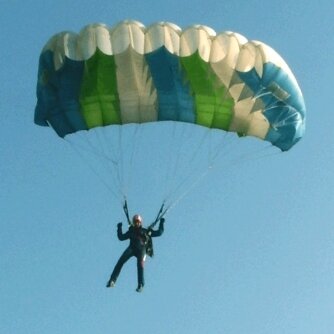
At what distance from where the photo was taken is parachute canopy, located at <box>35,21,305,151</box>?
67.4 ft

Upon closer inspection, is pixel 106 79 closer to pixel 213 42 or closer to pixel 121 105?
pixel 121 105

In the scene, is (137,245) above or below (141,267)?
above

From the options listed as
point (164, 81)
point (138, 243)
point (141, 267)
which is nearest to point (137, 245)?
point (138, 243)

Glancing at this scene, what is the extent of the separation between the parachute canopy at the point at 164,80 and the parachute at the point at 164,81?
0.7 inches

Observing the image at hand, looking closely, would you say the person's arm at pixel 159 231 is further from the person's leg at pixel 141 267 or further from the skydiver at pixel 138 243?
the person's leg at pixel 141 267

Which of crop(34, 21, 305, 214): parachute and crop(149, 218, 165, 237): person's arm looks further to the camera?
crop(34, 21, 305, 214): parachute

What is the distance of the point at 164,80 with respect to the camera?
2078 centimetres

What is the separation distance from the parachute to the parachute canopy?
18mm

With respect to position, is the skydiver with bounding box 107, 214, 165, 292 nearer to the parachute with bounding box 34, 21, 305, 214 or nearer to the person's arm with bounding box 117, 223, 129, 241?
the person's arm with bounding box 117, 223, 129, 241

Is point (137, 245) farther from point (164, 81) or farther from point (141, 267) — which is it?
point (164, 81)

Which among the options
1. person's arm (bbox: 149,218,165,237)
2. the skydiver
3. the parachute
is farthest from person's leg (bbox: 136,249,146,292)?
the parachute

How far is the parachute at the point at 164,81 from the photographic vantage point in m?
20.5

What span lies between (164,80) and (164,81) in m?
0.02

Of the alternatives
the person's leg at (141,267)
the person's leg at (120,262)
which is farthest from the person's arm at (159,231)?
the person's leg at (120,262)
